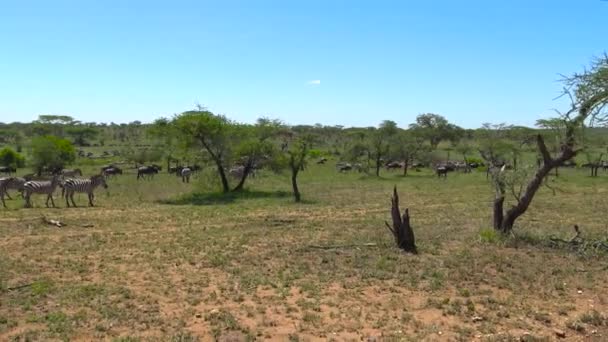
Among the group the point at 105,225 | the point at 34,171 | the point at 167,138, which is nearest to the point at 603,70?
the point at 105,225

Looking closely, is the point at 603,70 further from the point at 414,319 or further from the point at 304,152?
the point at 304,152

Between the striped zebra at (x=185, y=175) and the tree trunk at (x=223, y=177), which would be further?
the striped zebra at (x=185, y=175)

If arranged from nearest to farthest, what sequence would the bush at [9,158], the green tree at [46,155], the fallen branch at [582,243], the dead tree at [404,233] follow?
1. the fallen branch at [582,243]
2. the dead tree at [404,233]
3. the green tree at [46,155]
4. the bush at [9,158]

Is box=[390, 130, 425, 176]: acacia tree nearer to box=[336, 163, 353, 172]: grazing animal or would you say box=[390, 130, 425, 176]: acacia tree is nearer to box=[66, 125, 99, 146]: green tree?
box=[336, 163, 353, 172]: grazing animal

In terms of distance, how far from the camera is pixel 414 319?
8.63 m

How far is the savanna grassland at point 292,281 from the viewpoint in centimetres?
825

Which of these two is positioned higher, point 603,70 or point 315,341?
point 603,70

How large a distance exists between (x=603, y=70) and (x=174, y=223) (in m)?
14.3

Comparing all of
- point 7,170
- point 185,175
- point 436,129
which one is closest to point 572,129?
point 185,175

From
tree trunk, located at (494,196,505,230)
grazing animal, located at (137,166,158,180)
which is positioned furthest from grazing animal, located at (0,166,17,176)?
tree trunk, located at (494,196,505,230)

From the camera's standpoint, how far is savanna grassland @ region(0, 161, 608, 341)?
27.1 feet

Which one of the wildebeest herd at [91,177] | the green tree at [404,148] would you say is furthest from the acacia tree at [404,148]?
the wildebeest herd at [91,177]

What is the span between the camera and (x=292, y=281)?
1084 cm

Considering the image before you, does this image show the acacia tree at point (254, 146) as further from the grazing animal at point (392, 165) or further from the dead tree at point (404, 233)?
the grazing animal at point (392, 165)
